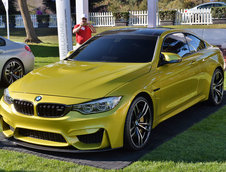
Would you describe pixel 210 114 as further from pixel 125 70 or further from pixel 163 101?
pixel 125 70

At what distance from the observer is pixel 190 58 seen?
635 cm

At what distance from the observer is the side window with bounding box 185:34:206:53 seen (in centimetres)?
666

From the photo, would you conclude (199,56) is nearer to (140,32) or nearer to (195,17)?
(140,32)

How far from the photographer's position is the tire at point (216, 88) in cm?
711

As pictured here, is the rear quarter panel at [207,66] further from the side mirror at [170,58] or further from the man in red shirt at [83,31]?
the man in red shirt at [83,31]

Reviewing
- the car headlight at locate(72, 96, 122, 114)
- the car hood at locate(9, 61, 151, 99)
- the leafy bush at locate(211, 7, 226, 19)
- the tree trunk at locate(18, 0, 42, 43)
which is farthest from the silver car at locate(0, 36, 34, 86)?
the leafy bush at locate(211, 7, 226, 19)

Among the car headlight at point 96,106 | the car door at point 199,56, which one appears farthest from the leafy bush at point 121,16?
the car headlight at point 96,106

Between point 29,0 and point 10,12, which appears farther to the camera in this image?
point 29,0

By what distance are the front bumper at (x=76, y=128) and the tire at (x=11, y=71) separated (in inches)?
191

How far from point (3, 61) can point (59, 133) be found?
5376 mm

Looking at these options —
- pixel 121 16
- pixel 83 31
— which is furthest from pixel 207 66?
pixel 121 16

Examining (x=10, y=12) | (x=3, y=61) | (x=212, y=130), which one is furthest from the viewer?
(x=10, y=12)

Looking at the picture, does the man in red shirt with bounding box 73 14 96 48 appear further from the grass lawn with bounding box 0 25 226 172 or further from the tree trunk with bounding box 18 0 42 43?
the tree trunk with bounding box 18 0 42 43

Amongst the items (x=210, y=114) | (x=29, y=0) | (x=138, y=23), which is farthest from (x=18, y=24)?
(x=29, y=0)
